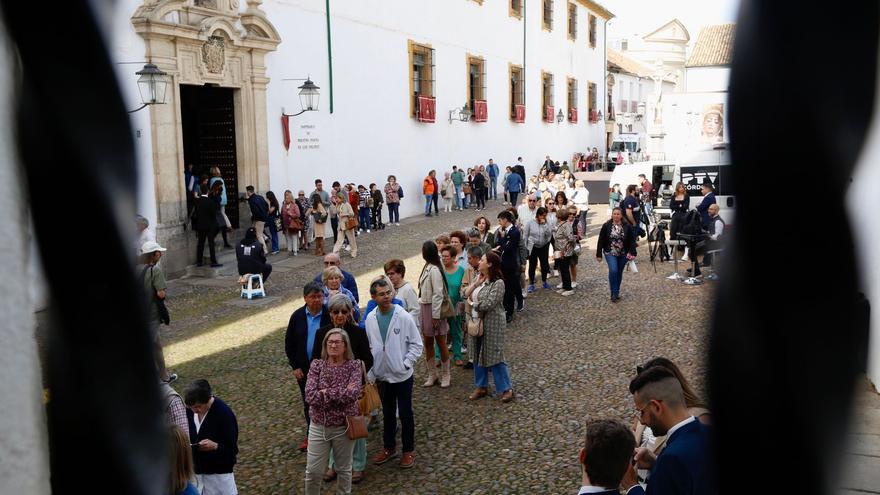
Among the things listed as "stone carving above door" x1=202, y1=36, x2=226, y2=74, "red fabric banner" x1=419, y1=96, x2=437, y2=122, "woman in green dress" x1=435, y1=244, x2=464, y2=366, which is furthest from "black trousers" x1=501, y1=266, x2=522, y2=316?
"red fabric banner" x1=419, y1=96, x2=437, y2=122

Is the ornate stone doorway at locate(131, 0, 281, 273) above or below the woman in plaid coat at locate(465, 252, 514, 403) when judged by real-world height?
above

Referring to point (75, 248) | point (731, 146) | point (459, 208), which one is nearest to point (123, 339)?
point (75, 248)

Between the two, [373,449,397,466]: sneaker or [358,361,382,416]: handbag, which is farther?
[373,449,397,466]: sneaker

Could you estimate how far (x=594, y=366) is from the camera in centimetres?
894

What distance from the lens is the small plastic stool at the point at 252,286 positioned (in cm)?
1256

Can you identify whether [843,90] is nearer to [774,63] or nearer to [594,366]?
[774,63]

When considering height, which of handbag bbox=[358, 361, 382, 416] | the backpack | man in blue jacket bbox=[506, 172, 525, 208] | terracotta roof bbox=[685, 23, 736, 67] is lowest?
handbag bbox=[358, 361, 382, 416]

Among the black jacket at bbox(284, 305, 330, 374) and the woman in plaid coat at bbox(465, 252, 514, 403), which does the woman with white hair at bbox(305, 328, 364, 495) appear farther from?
the woman in plaid coat at bbox(465, 252, 514, 403)

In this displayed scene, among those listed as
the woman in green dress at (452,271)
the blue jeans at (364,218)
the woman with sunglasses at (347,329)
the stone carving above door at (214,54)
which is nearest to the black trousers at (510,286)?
the woman in green dress at (452,271)

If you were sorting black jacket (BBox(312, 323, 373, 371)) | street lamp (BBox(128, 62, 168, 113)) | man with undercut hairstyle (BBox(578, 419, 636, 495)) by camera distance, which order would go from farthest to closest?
street lamp (BBox(128, 62, 168, 113)) → black jacket (BBox(312, 323, 373, 371)) → man with undercut hairstyle (BBox(578, 419, 636, 495))

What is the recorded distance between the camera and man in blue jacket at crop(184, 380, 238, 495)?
4854 millimetres

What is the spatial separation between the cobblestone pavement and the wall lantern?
1191 cm

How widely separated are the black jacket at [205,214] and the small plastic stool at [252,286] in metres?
1.97

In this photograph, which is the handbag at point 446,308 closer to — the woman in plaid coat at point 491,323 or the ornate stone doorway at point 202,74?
the woman in plaid coat at point 491,323
